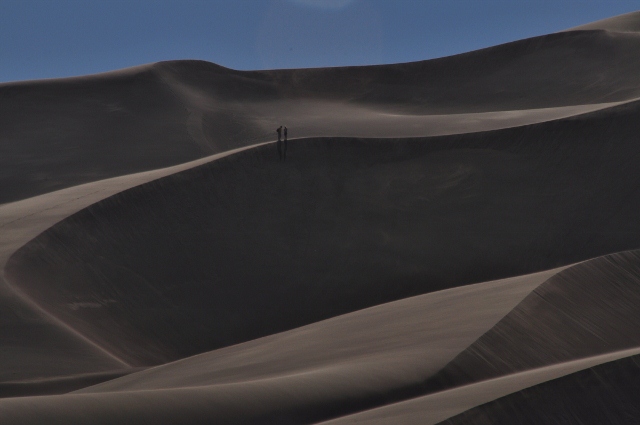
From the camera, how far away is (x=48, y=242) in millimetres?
13109

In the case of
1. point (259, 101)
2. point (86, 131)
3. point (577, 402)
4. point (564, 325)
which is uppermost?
point (259, 101)

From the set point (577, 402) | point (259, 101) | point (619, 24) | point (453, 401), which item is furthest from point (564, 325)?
point (619, 24)

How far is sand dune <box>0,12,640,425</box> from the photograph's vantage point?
271 inches

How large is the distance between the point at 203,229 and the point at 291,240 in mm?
1878

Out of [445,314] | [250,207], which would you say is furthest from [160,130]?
[445,314]

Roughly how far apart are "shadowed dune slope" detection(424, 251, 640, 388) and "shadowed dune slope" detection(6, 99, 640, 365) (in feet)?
17.4

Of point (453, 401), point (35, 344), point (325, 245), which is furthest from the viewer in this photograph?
point (325, 245)

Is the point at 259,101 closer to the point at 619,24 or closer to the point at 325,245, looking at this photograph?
the point at 325,245

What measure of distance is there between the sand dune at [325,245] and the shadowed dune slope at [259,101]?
0.41 feet

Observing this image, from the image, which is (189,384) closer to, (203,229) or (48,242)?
(48,242)

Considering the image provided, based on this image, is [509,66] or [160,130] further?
[509,66]

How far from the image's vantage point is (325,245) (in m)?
16.2

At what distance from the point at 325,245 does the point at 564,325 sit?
7857 millimetres

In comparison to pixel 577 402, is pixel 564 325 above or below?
below
